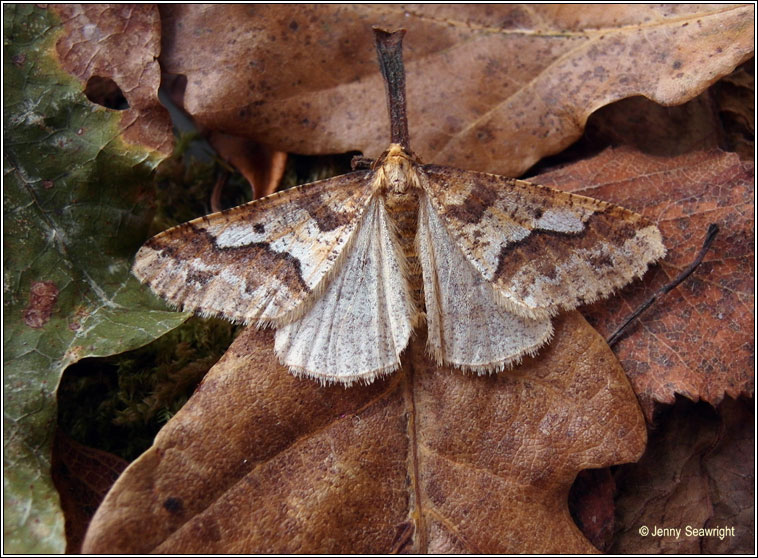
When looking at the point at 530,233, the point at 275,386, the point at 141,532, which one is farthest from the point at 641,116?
the point at 141,532

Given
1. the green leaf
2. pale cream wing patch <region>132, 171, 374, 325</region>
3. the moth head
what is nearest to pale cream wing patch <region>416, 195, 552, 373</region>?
the moth head

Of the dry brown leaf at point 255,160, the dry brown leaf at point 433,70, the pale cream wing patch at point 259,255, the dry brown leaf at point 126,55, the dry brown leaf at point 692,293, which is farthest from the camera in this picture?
the dry brown leaf at point 255,160

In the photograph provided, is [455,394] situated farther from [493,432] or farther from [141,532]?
[141,532]

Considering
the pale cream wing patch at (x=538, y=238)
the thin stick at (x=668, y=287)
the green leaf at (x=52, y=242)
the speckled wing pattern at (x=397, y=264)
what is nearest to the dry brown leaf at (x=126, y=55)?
the green leaf at (x=52, y=242)

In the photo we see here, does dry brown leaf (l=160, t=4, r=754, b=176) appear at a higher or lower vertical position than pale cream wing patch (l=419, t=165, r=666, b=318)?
higher

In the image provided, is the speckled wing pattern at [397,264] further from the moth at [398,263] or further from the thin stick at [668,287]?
the thin stick at [668,287]

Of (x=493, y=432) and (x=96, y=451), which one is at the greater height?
(x=96, y=451)

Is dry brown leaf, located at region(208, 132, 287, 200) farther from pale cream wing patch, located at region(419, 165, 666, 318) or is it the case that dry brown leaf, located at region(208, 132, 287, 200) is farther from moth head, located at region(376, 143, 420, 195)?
pale cream wing patch, located at region(419, 165, 666, 318)
